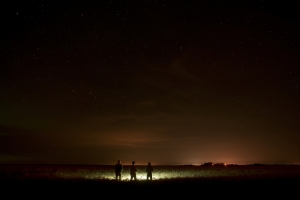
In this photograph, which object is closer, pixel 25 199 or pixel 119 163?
pixel 25 199

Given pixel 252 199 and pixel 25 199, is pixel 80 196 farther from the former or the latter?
pixel 252 199

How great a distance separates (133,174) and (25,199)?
12820 mm

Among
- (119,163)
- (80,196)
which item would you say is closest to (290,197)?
(80,196)

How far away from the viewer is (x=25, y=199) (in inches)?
474

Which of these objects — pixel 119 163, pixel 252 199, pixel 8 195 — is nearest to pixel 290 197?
pixel 252 199

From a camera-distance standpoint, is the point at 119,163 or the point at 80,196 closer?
the point at 80,196

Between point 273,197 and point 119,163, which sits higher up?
point 119,163

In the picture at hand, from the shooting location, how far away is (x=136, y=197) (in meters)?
12.5

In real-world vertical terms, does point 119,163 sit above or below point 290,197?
above

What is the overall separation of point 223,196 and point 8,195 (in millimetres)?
9936

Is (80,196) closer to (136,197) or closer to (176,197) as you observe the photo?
(136,197)

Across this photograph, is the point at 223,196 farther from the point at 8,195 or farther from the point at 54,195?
the point at 8,195

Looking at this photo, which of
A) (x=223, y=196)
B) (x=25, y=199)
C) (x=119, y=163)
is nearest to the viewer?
(x=25, y=199)

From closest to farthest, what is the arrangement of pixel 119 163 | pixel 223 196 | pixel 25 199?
pixel 25 199 < pixel 223 196 < pixel 119 163
